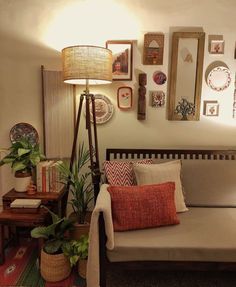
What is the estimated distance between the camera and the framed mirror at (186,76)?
2.28m

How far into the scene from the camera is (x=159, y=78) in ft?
7.69

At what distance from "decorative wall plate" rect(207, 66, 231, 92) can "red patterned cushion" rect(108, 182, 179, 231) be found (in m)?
1.16

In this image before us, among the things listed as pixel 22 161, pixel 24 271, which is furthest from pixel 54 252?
pixel 22 161

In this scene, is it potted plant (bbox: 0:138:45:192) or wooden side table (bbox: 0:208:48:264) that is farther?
potted plant (bbox: 0:138:45:192)

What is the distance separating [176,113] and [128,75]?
56cm

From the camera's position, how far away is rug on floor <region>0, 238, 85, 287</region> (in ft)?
5.76

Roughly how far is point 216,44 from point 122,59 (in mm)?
847

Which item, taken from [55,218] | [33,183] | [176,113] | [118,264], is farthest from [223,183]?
[33,183]

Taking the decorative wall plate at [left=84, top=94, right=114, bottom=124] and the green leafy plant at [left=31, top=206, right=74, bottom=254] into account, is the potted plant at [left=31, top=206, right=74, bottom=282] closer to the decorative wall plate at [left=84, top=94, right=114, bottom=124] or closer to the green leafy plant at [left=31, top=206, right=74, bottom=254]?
the green leafy plant at [left=31, top=206, right=74, bottom=254]

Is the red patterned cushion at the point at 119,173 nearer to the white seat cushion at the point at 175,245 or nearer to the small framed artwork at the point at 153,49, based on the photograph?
the white seat cushion at the point at 175,245

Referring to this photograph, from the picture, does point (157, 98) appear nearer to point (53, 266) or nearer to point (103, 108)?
point (103, 108)

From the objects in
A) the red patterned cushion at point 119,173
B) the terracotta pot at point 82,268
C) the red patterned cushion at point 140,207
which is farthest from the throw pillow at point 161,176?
the terracotta pot at point 82,268

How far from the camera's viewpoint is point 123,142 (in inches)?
96.0

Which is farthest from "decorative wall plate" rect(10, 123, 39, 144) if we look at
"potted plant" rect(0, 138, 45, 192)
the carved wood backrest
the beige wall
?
the carved wood backrest
